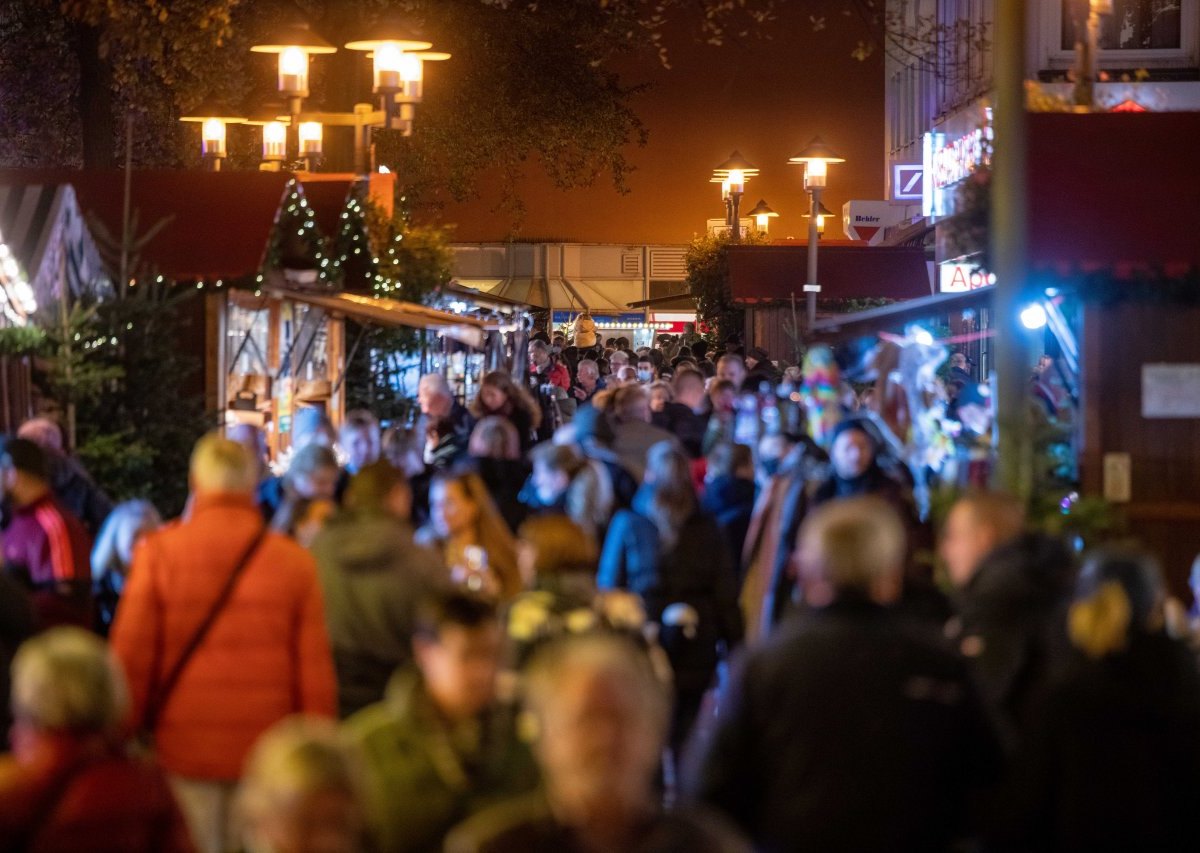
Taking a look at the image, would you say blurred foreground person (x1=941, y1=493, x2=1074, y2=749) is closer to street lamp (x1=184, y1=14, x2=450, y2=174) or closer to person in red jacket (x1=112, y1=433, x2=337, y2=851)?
person in red jacket (x1=112, y1=433, x2=337, y2=851)

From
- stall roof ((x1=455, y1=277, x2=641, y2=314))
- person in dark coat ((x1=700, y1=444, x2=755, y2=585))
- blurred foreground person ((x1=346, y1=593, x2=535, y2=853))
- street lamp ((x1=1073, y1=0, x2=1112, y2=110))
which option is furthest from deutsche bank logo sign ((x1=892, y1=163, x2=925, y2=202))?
blurred foreground person ((x1=346, y1=593, x2=535, y2=853))

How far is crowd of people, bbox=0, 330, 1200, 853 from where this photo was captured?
3.91 meters

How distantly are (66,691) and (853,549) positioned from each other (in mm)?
1920

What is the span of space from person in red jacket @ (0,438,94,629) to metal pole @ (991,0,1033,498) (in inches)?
162

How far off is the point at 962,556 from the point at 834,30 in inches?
2116

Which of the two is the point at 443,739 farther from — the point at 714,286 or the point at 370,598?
the point at 714,286

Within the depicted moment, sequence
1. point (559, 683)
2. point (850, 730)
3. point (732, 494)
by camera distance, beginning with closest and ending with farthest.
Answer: point (559, 683) → point (850, 730) → point (732, 494)

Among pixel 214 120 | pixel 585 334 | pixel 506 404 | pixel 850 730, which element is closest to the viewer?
pixel 850 730

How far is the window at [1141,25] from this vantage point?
83.9ft

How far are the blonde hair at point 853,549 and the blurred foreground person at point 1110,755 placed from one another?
59 centimetres

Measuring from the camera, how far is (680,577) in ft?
28.7

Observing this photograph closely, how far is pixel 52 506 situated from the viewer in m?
8.66

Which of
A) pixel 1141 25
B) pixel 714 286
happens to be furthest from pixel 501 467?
pixel 714 286

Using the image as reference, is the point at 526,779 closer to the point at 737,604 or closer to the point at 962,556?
the point at 962,556
